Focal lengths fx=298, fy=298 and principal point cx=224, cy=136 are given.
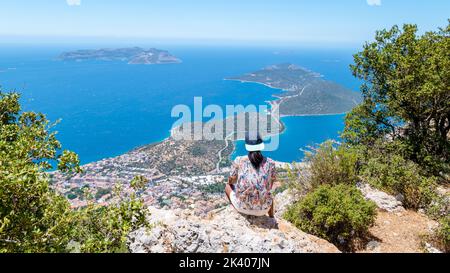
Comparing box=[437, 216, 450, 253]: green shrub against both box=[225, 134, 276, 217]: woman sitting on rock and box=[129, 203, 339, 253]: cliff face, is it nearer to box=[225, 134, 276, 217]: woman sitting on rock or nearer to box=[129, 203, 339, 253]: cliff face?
box=[129, 203, 339, 253]: cliff face

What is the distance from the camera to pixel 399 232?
6.00 m

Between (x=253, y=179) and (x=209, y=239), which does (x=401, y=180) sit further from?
(x=209, y=239)

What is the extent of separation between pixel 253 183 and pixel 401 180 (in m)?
5.26

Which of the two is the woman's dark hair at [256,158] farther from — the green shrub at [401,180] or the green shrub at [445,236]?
the green shrub at [401,180]

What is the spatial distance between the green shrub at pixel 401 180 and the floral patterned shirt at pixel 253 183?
4795 millimetres

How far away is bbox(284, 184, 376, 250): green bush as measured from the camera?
5.36 metres

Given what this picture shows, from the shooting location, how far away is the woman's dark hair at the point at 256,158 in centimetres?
395

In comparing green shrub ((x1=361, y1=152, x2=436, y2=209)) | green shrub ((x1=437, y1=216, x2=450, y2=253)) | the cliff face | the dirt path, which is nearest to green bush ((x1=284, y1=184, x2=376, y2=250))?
the dirt path

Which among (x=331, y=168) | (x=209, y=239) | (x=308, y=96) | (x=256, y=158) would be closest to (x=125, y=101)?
(x=308, y=96)

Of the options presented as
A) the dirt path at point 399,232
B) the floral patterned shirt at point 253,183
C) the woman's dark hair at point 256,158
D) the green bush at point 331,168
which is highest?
the woman's dark hair at point 256,158

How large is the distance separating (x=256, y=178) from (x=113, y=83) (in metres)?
144

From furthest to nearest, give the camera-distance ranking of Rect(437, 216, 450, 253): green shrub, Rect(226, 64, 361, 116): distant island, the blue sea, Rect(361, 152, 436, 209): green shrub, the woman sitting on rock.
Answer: Rect(226, 64, 361, 116): distant island, the blue sea, Rect(361, 152, 436, 209): green shrub, Rect(437, 216, 450, 253): green shrub, the woman sitting on rock

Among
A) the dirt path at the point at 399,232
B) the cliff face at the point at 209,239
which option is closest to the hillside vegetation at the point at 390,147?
the dirt path at the point at 399,232
